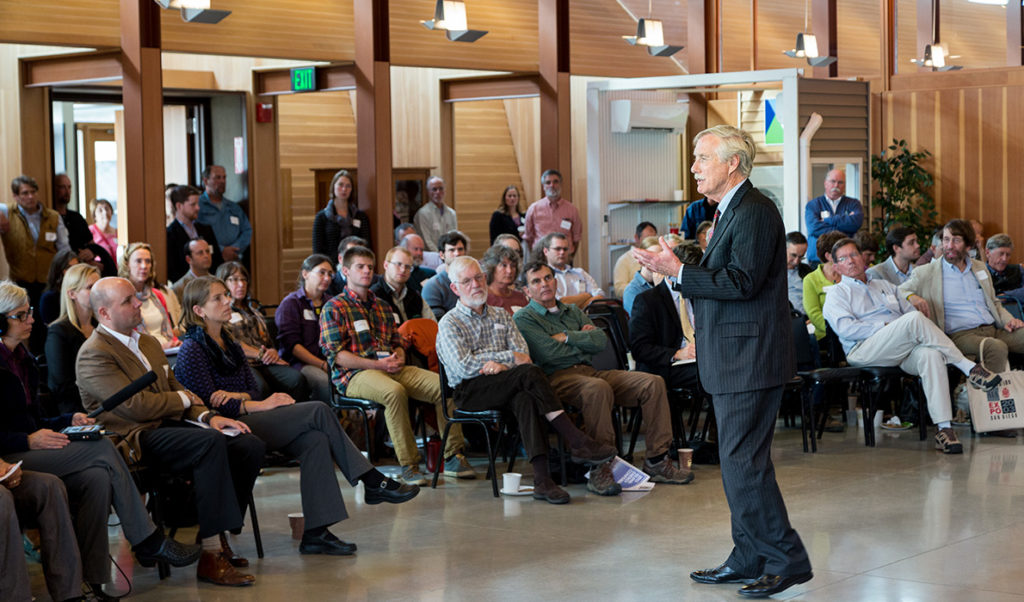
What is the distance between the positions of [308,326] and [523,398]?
1738mm

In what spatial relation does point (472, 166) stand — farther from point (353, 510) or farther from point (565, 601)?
point (565, 601)

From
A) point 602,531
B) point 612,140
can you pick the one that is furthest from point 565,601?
point 612,140

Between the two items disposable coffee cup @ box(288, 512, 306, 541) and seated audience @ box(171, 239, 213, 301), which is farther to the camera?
seated audience @ box(171, 239, 213, 301)

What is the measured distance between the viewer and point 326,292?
727cm

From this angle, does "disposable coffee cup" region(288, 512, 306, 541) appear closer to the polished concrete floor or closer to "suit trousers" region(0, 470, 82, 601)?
the polished concrete floor

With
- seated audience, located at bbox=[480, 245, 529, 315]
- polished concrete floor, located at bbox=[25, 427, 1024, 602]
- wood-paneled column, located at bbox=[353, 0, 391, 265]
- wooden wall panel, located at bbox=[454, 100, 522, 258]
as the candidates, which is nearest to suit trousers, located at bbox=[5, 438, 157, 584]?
polished concrete floor, located at bbox=[25, 427, 1024, 602]

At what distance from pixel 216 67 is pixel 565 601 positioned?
8102mm

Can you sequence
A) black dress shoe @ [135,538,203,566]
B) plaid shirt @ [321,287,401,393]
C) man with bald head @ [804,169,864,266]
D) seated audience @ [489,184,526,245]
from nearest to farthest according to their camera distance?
black dress shoe @ [135,538,203,566], plaid shirt @ [321,287,401,393], man with bald head @ [804,169,864,266], seated audience @ [489,184,526,245]

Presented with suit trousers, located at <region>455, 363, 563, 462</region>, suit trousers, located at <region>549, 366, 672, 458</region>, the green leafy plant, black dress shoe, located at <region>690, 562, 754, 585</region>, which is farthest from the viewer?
the green leafy plant

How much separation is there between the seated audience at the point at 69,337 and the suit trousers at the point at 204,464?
0.74 meters

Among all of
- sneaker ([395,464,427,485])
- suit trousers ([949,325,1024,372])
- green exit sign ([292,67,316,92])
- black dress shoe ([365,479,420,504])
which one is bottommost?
sneaker ([395,464,427,485])

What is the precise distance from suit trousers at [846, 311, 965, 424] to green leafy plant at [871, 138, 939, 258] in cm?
481

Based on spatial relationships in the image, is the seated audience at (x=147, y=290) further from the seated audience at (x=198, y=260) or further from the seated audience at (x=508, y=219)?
the seated audience at (x=508, y=219)

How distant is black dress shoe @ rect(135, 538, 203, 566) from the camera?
4.25m
